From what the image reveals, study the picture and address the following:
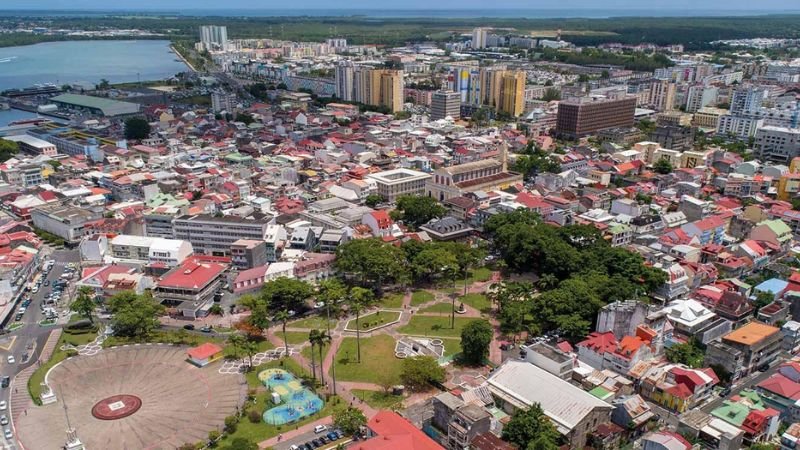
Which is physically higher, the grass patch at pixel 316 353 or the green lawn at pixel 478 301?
the green lawn at pixel 478 301

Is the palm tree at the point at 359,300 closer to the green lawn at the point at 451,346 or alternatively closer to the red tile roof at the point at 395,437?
the green lawn at the point at 451,346

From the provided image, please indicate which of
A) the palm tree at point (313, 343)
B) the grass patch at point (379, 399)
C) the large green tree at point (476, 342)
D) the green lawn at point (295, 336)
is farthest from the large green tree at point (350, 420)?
the green lawn at point (295, 336)

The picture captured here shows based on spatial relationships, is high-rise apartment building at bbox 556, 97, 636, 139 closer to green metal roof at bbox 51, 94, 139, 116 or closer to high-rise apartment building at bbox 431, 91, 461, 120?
high-rise apartment building at bbox 431, 91, 461, 120

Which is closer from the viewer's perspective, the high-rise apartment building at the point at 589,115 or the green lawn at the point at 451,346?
the green lawn at the point at 451,346


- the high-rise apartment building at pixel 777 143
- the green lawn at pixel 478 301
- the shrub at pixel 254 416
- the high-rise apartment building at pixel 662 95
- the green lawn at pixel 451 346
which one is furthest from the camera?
the high-rise apartment building at pixel 662 95

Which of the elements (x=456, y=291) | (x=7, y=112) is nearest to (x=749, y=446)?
(x=456, y=291)

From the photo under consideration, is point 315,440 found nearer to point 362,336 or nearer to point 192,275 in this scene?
point 362,336

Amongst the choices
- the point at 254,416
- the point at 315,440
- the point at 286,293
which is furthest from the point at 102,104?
the point at 315,440
